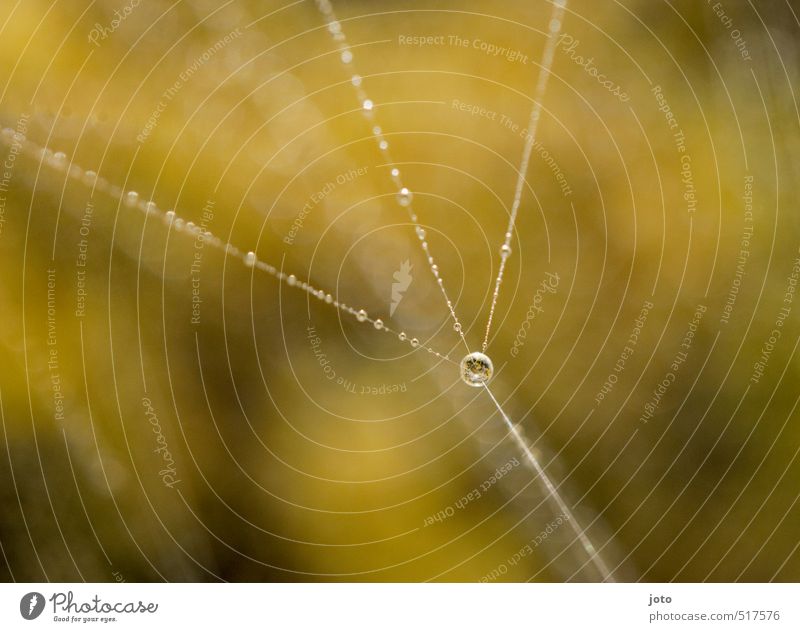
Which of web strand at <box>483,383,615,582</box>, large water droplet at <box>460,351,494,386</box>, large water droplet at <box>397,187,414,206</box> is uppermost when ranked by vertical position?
large water droplet at <box>397,187,414,206</box>

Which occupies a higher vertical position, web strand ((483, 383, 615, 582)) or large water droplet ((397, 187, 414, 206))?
large water droplet ((397, 187, 414, 206))

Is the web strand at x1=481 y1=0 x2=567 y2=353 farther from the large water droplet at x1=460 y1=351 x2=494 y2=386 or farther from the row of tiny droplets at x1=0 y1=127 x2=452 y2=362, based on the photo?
the row of tiny droplets at x1=0 y1=127 x2=452 y2=362

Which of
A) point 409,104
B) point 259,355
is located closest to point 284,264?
point 259,355

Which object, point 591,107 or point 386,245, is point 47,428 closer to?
point 386,245

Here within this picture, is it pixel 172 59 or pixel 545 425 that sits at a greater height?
pixel 172 59

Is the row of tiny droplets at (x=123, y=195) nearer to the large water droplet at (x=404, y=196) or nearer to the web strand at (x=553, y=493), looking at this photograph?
the large water droplet at (x=404, y=196)

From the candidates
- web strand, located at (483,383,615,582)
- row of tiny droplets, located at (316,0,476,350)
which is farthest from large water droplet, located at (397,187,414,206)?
web strand, located at (483,383,615,582)
